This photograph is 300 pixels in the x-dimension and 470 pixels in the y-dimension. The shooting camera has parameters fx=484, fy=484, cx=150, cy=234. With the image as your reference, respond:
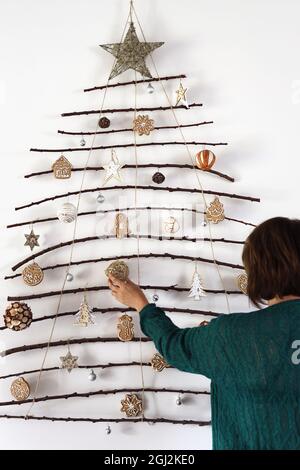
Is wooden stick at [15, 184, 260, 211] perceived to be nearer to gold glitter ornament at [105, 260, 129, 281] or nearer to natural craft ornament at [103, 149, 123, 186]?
natural craft ornament at [103, 149, 123, 186]

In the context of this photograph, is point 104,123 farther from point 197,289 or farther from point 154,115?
point 197,289

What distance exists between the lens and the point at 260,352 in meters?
0.86

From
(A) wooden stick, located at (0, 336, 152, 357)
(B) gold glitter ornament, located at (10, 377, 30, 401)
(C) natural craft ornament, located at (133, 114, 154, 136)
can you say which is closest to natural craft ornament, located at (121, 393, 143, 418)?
(A) wooden stick, located at (0, 336, 152, 357)

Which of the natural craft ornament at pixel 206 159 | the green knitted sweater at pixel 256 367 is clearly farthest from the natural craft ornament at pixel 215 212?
the green knitted sweater at pixel 256 367

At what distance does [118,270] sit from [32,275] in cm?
24

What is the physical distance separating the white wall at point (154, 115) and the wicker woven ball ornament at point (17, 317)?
87mm

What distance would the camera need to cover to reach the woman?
862mm

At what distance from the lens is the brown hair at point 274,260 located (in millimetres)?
896

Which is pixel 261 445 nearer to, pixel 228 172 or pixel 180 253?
pixel 180 253

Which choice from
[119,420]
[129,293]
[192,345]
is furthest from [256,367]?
[119,420]

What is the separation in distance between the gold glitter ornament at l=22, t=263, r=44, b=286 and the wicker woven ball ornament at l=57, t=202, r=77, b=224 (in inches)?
6.2

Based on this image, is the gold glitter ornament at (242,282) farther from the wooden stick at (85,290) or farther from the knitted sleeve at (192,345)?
the knitted sleeve at (192,345)
